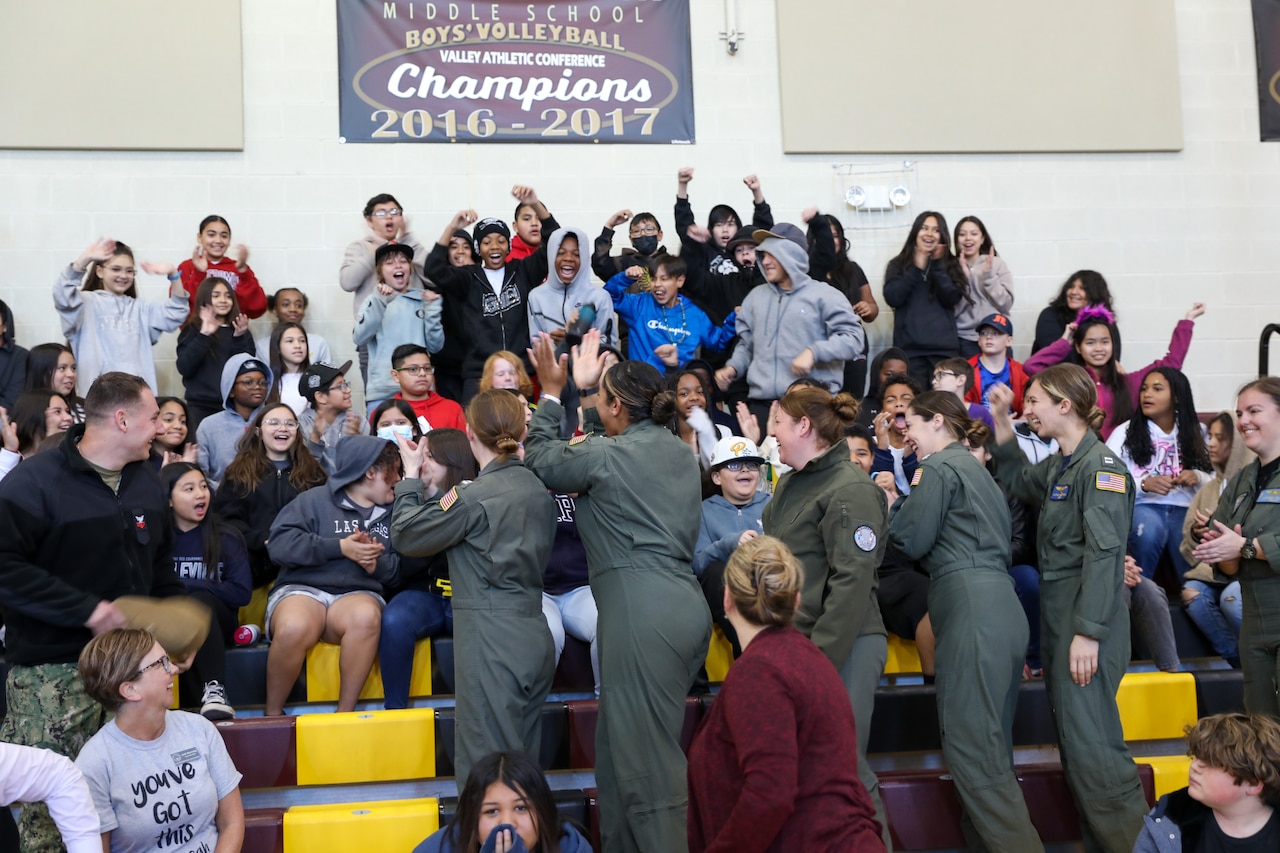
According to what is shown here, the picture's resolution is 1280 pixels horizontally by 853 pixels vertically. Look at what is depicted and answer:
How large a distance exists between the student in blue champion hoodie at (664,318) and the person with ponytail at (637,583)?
10.6 feet

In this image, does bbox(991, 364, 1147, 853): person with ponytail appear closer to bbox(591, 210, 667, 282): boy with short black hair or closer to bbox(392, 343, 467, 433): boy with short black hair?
bbox(392, 343, 467, 433): boy with short black hair

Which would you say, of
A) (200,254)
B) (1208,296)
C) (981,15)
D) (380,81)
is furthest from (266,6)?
(1208,296)

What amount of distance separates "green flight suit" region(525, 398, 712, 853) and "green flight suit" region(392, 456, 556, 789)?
6.9 inches

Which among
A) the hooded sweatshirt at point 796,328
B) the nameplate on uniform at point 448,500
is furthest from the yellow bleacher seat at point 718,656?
the hooded sweatshirt at point 796,328

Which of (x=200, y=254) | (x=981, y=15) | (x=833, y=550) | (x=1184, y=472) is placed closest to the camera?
(x=833, y=550)

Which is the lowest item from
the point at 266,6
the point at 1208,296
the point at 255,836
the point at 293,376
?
the point at 255,836

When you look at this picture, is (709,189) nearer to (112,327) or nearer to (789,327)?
(789,327)

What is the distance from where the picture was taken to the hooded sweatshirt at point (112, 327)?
6.98 metres

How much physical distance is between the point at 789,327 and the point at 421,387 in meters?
2.15

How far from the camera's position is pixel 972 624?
3.90 m

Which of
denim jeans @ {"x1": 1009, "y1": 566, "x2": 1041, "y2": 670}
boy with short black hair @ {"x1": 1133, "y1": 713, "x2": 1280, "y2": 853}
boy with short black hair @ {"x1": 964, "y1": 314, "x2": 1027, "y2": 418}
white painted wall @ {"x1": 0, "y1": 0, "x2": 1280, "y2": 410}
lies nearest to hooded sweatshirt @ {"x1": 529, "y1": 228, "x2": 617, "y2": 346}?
white painted wall @ {"x1": 0, "y1": 0, "x2": 1280, "y2": 410}

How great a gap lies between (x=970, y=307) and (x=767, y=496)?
11.2ft

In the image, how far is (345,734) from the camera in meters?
4.30

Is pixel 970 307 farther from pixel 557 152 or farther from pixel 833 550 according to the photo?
pixel 833 550
